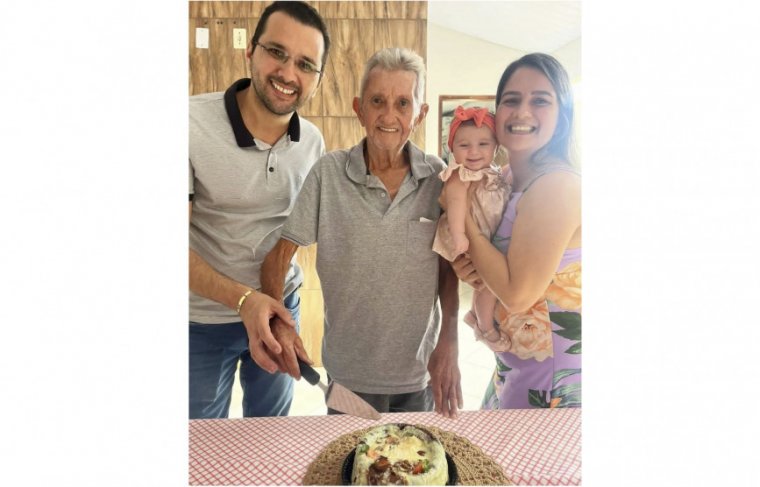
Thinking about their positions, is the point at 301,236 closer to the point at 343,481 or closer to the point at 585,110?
the point at 343,481

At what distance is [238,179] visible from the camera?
3.79 feet

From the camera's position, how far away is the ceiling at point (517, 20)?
3.80ft

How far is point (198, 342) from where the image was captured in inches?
47.4

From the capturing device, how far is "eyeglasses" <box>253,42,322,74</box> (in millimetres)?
1165

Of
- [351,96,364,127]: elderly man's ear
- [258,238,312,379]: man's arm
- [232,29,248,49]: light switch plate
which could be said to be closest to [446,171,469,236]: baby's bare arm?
[351,96,364,127]: elderly man's ear

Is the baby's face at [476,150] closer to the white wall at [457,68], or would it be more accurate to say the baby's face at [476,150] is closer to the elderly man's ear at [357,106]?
the white wall at [457,68]

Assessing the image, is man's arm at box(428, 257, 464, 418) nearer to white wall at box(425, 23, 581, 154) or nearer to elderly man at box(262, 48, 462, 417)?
elderly man at box(262, 48, 462, 417)

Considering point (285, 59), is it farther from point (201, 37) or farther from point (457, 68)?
point (457, 68)

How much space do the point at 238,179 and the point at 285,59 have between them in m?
0.29

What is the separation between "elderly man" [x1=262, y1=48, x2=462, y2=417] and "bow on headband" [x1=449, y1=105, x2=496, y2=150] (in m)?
0.07

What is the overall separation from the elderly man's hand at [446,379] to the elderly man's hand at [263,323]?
0.34 metres
